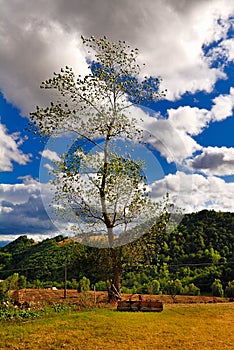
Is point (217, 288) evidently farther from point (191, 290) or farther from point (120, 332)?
point (120, 332)

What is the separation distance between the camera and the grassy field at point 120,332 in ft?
26.2

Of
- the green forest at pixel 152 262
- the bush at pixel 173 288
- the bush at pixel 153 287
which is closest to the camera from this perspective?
the green forest at pixel 152 262

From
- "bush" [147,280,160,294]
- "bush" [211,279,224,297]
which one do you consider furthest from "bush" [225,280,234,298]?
"bush" [147,280,160,294]

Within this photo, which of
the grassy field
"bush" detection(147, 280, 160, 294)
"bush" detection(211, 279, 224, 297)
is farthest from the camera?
"bush" detection(211, 279, 224, 297)

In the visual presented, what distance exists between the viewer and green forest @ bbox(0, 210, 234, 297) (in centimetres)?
1559

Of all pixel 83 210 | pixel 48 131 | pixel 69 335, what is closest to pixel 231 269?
pixel 83 210

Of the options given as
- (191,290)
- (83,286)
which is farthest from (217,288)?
(83,286)

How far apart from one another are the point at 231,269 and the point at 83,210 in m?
12.9

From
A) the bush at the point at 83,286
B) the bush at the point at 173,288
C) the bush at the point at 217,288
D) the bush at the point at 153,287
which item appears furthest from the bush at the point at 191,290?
the bush at the point at 83,286

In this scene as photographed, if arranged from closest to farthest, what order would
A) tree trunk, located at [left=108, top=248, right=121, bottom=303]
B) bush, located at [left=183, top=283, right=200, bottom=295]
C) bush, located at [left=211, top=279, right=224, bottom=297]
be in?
tree trunk, located at [left=108, top=248, right=121, bottom=303] < bush, located at [left=211, top=279, right=224, bottom=297] < bush, located at [left=183, top=283, right=200, bottom=295]

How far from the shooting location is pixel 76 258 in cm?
1576

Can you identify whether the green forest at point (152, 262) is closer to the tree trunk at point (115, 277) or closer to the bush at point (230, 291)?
the bush at point (230, 291)

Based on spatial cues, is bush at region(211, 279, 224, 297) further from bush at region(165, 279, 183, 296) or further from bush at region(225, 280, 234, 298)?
bush at region(165, 279, 183, 296)

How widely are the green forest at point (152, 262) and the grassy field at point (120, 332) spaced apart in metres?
4.12
